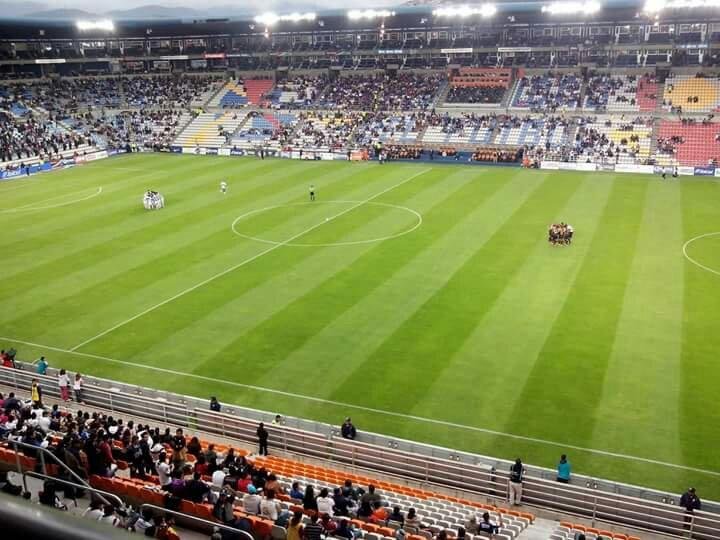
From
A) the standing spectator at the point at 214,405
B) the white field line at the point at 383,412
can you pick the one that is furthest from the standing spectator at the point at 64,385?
the standing spectator at the point at 214,405

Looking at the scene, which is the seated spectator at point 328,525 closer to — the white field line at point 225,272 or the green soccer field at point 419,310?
the green soccer field at point 419,310

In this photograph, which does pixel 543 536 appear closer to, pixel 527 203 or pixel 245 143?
pixel 527 203

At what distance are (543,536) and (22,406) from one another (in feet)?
49.2

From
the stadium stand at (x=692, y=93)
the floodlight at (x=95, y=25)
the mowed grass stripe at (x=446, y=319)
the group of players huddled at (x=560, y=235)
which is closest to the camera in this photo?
the mowed grass stripe at (x=446, y=319)

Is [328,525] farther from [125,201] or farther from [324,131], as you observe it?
[324,131]

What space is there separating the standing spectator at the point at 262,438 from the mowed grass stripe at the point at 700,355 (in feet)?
38.4

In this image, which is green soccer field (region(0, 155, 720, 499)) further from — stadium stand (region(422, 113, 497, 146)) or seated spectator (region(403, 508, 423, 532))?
stadium stand (region(422, 113, 497, 146))

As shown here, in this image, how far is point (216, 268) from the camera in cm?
3419

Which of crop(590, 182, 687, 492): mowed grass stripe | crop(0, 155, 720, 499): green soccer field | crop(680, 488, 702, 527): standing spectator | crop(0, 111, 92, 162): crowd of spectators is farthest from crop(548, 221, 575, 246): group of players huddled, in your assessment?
crop(0, 111, 92, 162): crowd of spectators

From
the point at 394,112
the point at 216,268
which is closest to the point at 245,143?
the point at 394,112

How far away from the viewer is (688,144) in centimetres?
6034

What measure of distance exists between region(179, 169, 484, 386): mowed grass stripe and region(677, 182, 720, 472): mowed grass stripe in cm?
1170

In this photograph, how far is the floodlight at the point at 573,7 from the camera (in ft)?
234

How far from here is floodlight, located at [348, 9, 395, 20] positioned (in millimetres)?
83438
